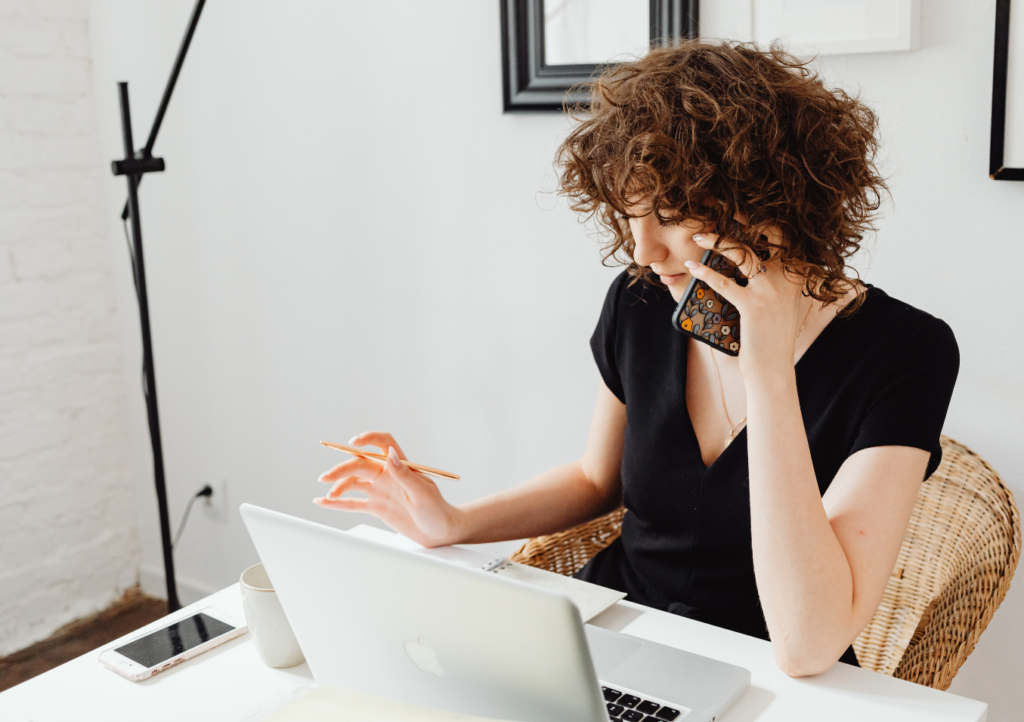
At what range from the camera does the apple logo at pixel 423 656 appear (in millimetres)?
751

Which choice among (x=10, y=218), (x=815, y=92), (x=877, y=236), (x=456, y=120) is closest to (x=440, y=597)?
(x=815, y=92)

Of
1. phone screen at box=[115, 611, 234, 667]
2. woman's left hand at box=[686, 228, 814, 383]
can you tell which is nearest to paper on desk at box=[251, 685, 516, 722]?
phone screen at box=[115, 611, 234, 667]

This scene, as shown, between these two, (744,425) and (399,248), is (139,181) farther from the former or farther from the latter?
(744,425)

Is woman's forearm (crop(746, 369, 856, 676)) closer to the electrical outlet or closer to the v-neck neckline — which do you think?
the v-neck neckline

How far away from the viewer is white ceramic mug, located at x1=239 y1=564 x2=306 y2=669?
921mm

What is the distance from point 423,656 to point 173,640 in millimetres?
369

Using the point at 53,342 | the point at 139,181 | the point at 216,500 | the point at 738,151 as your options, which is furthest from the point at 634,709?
the point at 53,342

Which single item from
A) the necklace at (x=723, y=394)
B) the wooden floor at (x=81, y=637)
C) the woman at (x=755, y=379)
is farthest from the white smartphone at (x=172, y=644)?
the wooden floor at (x=81, y=637)

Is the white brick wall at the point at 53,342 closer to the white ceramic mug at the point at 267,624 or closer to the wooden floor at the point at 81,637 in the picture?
the wooden floor at the point at 81,637

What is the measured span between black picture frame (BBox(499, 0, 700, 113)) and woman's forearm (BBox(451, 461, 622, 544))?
659 millimetres

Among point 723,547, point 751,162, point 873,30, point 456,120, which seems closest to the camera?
point 751,162

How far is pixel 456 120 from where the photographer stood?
5.91ft

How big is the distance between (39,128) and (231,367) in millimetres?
691

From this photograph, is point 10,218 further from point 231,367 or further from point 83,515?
point 83,515
